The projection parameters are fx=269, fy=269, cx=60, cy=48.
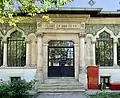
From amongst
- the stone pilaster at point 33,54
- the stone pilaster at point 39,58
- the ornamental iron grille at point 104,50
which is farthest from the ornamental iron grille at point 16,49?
the ornamental iron grille at point 104,50

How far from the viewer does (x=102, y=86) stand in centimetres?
1923

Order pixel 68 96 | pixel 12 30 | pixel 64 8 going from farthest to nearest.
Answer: pixel 12 30 < pixel 64 8 < pixel 68 96

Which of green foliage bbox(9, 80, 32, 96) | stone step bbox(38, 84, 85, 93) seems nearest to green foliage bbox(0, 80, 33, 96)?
green foliage bbox(9, 80, 32, 96)

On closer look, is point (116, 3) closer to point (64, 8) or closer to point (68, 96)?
point (64, 8)

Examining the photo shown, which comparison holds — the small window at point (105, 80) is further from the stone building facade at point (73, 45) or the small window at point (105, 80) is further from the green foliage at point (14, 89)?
the green foliage at point (14, 89)

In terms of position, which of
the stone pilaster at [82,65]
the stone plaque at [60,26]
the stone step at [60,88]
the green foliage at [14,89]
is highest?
the stone plaque at [60,26]

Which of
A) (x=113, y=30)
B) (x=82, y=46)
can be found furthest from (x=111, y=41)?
(x=82, y=46)

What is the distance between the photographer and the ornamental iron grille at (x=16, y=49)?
67.0 ft

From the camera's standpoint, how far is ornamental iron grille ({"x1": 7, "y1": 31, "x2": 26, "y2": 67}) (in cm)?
2042

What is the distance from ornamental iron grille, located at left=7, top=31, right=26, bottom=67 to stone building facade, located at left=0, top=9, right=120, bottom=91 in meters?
0.15

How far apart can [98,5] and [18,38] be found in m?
6.84

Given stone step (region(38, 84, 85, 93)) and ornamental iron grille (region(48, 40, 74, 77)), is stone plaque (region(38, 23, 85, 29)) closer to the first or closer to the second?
ornamental iron grille (region(48, 40, 74, 77))

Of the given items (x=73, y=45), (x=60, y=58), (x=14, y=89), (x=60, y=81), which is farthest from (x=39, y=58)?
(x=14, y=89)

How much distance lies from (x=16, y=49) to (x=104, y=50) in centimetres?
678
